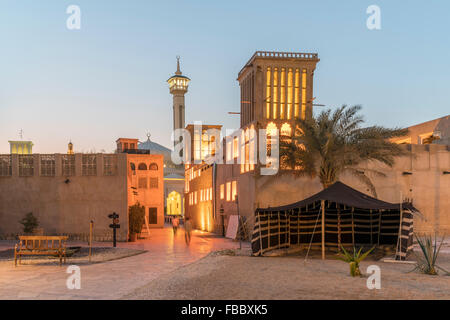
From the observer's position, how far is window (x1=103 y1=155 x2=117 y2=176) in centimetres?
2738

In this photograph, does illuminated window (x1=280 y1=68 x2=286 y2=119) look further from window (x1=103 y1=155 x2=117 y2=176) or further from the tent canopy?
the tent canopy

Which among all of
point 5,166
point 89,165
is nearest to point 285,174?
point 89,165

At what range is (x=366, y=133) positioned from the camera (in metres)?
21.8

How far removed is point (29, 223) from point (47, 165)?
12.1ft

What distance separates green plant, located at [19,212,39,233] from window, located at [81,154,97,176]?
3.76 metres

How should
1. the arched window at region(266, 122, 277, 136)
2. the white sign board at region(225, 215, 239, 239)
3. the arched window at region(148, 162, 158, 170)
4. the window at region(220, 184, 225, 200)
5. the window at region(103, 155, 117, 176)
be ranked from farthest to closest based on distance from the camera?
1. the arched window at region(148, 162, 158, 170)
2. the window at region(220, 184, 225, 200)
3. the arched window at region(266, 122, 277, 136)
4. the white sign board at region(225, 215, 239, 239)
5. the window at region(103, 155, 117, 176)

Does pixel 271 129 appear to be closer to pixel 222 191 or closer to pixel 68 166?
pixel 222 191

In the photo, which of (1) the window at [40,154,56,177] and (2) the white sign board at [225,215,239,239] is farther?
(2) the white sign board at [225,215,239,239]

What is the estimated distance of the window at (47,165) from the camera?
1082 inches

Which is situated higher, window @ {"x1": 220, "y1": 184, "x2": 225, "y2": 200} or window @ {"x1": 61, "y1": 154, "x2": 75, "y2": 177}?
window @ {"x1": 61, "y1": 154, "x2": 75, "y2": 177}

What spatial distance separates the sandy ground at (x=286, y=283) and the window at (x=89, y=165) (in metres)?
13.9

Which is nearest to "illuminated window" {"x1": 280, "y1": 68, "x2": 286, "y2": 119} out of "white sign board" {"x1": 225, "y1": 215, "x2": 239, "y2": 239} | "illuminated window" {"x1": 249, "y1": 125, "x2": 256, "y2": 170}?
"illuminated window" {"x1": 249, "y1": 125, "x2": 256, "y2": 170}
